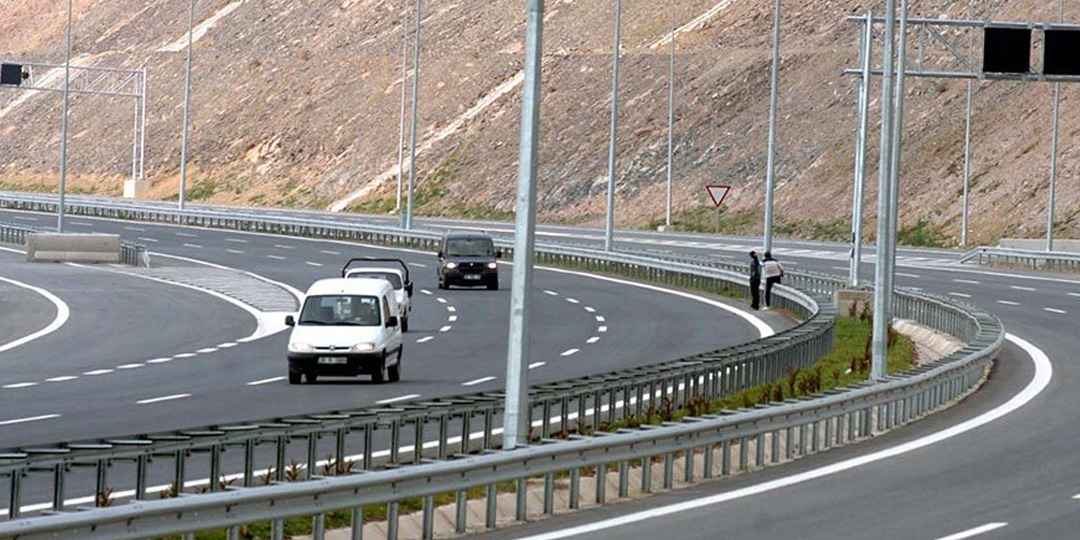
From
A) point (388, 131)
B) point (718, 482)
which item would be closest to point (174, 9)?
point (388, 131)

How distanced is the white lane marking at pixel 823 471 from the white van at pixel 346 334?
9.61 metres

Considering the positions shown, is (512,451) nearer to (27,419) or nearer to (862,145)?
(27,419)

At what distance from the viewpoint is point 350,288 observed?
36.6 meters

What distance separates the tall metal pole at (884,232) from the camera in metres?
31.6

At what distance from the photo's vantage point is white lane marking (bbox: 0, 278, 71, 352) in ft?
142

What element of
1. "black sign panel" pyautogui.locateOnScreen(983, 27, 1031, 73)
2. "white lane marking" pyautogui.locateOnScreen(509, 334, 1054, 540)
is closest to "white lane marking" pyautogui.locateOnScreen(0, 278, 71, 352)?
"white lane marking" pyautogui.locateOnScreen(509, 334, 1054, 540)

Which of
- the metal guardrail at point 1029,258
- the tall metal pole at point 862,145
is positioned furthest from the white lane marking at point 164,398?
the metal guardrail at point 1029,258

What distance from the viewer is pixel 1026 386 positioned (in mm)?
33938

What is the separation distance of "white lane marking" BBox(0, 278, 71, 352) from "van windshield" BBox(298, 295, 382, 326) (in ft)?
26.7

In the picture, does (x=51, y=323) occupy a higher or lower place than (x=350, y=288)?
lower

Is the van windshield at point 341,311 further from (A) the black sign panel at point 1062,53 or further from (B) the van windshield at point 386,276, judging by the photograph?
(A) the black sign panel at point 1062,53

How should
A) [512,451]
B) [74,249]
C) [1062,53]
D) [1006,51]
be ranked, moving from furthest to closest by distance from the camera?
[74,249]
[1006,51]
[1062,53]
[512,451]

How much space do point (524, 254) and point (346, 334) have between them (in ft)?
50.7

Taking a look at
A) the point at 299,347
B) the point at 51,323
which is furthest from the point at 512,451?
the point at 51,323
